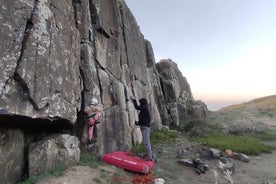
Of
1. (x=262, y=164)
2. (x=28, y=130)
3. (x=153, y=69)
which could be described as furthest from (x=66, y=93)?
(x=153, y=69)

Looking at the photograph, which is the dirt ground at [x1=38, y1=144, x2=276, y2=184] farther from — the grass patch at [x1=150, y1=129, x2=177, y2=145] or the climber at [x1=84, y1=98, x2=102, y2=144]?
the grass patch at [x1=150, y1=129, x2=177, y2=145]

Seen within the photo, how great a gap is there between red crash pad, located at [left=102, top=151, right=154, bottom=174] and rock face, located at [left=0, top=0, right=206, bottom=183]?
103 cm

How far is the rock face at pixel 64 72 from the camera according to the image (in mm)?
7480

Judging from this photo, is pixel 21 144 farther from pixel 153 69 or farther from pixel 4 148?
pixel 153 69

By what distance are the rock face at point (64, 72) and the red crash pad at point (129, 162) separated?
3.37 feet

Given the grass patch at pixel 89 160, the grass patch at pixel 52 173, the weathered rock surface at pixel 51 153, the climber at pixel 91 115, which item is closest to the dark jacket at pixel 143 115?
the climber at pixel 91 115

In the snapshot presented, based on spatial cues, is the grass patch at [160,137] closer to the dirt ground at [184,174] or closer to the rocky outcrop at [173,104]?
the dirt ground at [184,174]

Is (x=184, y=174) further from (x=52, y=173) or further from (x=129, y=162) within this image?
(x=52, y=173)

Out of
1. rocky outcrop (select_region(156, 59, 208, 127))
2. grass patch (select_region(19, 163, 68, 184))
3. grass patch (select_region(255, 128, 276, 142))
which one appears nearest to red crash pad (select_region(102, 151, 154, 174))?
grass patch (select_region(19, 163, 68, 184))

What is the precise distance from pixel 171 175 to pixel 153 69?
54.1 feet

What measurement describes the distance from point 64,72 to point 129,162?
4420 mm

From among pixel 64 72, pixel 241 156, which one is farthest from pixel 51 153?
pixel 241 156

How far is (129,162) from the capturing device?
955 cm

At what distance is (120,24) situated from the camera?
17.0m
